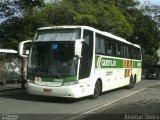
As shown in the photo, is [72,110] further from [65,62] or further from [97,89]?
[97,89]

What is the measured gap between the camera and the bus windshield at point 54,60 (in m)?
17.5

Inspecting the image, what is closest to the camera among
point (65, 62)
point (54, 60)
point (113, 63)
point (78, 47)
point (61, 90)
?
point (78, 47)

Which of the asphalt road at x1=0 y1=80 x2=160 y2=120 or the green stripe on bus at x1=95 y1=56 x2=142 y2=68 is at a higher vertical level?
the green stripe on bus at x1=95 y1=56 x2=142 y2=68

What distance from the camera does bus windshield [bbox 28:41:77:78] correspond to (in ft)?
57.6

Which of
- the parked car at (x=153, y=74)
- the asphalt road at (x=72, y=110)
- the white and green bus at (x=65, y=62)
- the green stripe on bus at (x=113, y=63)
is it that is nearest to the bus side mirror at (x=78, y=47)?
the white and green bus at (x=65, y=62)

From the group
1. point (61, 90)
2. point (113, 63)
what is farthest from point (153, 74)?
point (61, 90)

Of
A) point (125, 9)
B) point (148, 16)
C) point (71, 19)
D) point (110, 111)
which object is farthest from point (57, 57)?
point (148, 16)

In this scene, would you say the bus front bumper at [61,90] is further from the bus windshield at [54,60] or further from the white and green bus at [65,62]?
the bus windshield at [54,60]

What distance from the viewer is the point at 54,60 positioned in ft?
58.1

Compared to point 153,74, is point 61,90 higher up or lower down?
lower down

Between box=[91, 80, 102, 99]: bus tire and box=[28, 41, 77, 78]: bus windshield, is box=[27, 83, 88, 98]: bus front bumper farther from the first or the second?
box=[91, 80, 102, 99]: bus tire

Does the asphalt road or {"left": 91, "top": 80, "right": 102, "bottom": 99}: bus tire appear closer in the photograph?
the asphalt road

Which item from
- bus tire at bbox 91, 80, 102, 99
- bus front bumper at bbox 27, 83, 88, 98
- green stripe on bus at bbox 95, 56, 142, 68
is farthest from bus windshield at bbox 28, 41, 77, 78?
bus tire at bbox 91, 80, 102, 99

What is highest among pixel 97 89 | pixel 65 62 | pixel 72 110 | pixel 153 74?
pixel 65 62
